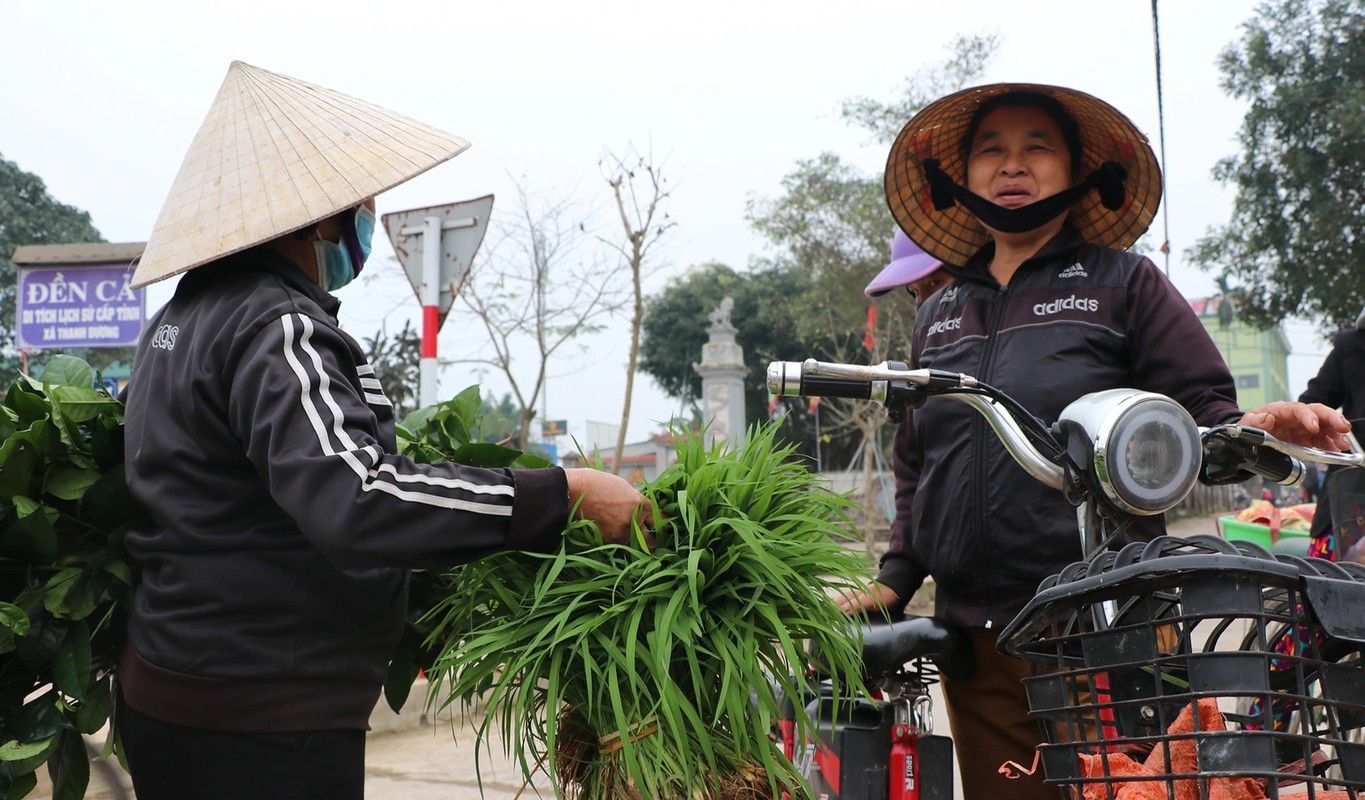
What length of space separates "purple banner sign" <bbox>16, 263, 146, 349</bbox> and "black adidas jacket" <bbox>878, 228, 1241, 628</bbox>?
10345mm

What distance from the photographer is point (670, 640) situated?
1.56 meters

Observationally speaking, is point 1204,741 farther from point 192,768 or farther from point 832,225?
point 832,225

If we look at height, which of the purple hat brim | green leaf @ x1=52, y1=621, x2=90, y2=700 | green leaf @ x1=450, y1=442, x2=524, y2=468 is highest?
the purple hat brim

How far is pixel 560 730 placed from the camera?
1.68 meters

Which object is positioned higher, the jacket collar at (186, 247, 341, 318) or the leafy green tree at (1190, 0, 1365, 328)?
the leafy green tree at (1190, 0, 1365, 328)

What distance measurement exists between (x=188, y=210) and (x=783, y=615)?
44.0 inches

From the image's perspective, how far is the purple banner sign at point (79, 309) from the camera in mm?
10875

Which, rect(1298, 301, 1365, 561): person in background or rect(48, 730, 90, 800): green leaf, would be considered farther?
rect(1298, 301, 1365, 561): person in background

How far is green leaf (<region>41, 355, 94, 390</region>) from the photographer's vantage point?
199 cm

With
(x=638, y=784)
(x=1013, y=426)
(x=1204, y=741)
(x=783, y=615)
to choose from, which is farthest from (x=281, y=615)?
(x=1204, y=741)

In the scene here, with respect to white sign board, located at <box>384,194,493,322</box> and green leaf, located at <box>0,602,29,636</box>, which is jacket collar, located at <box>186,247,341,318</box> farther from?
white sign board, located at <box>384,194,493,322</box>

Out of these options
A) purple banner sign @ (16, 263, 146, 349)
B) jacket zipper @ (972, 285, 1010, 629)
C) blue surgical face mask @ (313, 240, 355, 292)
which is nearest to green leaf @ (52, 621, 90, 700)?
blue surgical face mask @ (313, 240, 355, 292)

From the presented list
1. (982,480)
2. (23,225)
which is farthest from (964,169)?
(23,225)

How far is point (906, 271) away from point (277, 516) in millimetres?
2211
